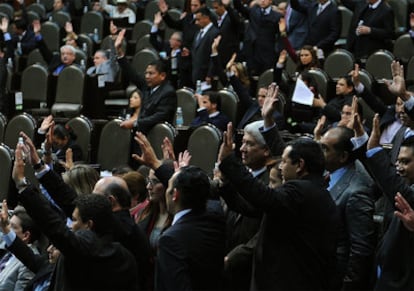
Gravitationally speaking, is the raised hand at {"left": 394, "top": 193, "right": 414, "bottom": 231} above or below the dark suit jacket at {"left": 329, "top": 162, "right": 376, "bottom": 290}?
above

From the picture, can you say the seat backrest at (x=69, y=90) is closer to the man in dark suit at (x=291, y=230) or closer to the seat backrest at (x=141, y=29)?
the seat backrest at (x=141, y=29)

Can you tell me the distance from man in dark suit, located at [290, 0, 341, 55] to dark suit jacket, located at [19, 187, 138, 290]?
6081mm

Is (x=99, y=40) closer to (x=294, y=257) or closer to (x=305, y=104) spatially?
(x=305, y=104)

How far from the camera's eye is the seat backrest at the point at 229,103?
765cm

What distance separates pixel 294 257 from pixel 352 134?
0.90 m

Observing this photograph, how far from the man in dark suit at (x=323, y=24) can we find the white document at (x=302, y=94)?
84.4 inches

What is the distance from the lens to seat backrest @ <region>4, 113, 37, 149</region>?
7.38 metres

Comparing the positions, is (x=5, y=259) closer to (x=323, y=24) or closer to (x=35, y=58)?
(x=323, y=24)

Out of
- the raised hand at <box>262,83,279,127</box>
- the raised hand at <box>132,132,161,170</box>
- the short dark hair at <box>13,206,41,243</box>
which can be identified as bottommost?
the short dark hair at <box>13,206,41,243</box>

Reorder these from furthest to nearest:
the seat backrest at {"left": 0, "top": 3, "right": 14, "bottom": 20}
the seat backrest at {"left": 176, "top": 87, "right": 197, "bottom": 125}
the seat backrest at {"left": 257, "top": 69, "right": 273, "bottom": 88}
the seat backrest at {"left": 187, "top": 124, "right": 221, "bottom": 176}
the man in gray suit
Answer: the seat backrest at {"left": 0, "top": 3, "right": 14, "bottom": 20}, the man in gray suit, the seat backrest at {"left": 257, "top": 69, "right": 273, "bottom": 88}, the seat backrest at {"left": 176, "top": 87, "right": 197, "bottom": 125}, the seat backrest at {"left": 187, "top": 124, "right": 221, "bottom": 176}

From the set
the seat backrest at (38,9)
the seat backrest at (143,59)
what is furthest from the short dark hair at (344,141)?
the seat backrest at (38,9)

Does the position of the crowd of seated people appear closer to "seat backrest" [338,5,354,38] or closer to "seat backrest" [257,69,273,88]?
"seat backrest" [257,69,273,88]

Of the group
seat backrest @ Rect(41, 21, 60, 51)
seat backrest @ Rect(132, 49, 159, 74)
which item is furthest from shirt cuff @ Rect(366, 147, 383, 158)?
seat backrest @ Rect(41, 21, 60, 51)

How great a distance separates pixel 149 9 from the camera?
1161 centimetres
